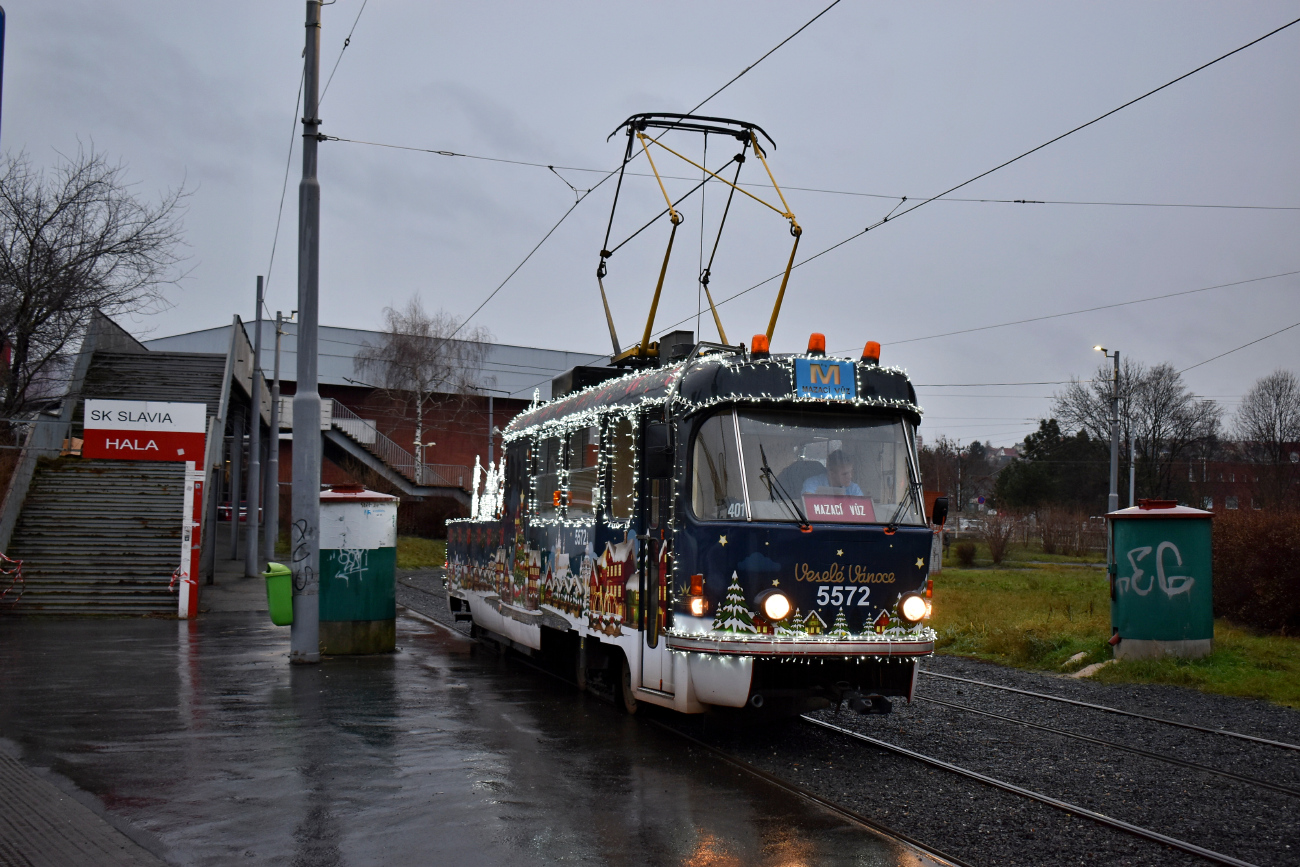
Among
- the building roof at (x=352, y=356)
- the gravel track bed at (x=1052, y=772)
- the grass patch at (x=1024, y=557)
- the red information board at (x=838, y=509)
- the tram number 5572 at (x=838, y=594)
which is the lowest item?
the gravel track bed at (x=1052, y=772)

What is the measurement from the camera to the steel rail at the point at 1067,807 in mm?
6371

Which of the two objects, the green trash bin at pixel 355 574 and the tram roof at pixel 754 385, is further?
the green trash bin at pixel 355 574

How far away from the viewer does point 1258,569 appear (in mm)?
18188

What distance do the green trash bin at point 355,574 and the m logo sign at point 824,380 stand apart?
7.21m

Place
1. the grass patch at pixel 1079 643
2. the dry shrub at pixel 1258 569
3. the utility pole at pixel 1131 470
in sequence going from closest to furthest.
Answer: the grass patch at pixel 1079 643
the dry shrub at pixel 1258 569
the utility pole at pixel 1131 470

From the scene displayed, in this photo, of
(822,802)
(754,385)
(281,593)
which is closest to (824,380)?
(754,385)

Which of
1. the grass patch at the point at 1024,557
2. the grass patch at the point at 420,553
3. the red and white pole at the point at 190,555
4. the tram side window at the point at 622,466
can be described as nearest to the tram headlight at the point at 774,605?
the tram side window at the point at 622,466

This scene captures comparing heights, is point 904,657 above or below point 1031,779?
above

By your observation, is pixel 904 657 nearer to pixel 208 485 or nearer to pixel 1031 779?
pixel 1031 779

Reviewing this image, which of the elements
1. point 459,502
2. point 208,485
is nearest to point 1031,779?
point 208,485

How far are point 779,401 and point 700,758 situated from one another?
9.09ft

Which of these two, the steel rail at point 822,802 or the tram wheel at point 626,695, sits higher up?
the tram wheel at point 626,695

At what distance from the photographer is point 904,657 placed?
29.5 feet

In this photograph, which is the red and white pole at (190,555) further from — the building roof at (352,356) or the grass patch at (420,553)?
the building roof at (352,356)
